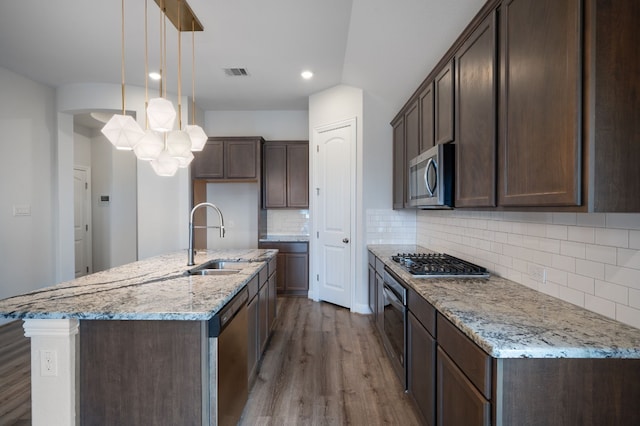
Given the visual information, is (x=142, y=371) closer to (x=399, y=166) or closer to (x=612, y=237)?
(x=612, y=237)

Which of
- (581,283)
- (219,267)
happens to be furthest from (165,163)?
(581,283)

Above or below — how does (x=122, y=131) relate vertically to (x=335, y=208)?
above

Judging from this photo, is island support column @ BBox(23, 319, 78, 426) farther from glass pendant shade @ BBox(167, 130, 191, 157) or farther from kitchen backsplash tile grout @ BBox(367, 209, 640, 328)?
kitchen backsplash tile grout @ BBox(367, 209, 640, 328)

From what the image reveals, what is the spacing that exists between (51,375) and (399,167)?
3.28 meters

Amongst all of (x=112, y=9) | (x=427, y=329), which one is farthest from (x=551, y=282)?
(x=112, y=9)

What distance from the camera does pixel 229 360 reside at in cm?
170

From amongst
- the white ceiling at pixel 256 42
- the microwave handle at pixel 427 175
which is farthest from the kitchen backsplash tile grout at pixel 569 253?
the white ceiling at pixel 256 42

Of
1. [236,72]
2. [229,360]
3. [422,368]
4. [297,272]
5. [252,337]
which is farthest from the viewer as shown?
[297,272]

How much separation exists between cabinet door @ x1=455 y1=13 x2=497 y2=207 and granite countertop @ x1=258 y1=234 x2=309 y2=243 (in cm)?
307

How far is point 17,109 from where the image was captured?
3.88 m

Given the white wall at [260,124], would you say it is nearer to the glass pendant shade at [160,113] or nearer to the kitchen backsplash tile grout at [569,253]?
the glass pendant shade at [160,113]

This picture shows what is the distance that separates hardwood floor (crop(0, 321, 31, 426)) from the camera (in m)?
2.09

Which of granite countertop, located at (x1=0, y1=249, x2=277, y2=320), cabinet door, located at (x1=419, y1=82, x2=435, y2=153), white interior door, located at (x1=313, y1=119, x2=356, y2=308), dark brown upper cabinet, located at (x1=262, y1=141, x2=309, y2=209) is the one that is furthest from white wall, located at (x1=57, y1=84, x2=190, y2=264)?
cabinet door, located at (x1=419, y1=82, x2=435, y2=153)

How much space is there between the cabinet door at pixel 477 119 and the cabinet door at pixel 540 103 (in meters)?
0.08
